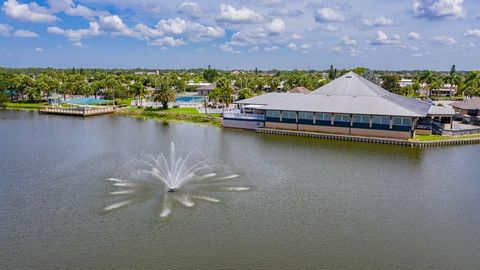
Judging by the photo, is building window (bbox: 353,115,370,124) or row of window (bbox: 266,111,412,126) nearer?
row of window (bbox: 266,111,412,126)

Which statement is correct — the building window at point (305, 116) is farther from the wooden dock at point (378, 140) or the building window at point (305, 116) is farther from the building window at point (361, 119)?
the building window at point (361, 119)

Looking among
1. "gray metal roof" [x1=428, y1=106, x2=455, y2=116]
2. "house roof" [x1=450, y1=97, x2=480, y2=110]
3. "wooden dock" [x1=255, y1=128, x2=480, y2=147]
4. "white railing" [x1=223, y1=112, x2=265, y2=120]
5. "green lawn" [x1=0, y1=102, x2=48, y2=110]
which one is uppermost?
"house roof" [x1=450, y1=97, x2=480, y2=110]

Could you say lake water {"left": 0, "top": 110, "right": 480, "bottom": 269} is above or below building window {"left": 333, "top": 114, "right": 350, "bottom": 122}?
below

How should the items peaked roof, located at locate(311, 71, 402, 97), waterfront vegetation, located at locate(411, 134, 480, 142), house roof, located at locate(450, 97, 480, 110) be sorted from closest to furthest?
waterfront vegetation, located at locate(411, 134, 480, 142)
peaked roof, located at locate(311, 71, 402, 97)
house roof, located at locate(450, 97, 480, 110)

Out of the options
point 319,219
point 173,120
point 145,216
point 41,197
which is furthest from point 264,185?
point 173,120

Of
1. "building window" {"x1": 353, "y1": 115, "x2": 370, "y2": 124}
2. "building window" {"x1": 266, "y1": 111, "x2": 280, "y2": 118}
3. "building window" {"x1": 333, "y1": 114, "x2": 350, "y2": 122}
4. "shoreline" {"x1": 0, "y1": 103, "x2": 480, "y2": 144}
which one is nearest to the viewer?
"shoreline" {"x1": 0, "y1": 103, "x2": 480, "y2": 144}

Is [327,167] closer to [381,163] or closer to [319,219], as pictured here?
[381,163]

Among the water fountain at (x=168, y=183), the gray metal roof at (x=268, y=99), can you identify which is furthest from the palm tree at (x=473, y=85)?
the water fountain at (x=168, y=183)

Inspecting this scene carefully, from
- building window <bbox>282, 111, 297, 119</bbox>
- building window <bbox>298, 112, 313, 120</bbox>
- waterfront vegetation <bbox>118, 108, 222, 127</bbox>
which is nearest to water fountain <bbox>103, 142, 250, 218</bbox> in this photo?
building window <bbox>282, 111, 297, 119</bbox>

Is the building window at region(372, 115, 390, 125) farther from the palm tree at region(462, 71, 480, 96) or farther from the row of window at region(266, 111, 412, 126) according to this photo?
the palm tree at region(462, 71, 480, 96)
